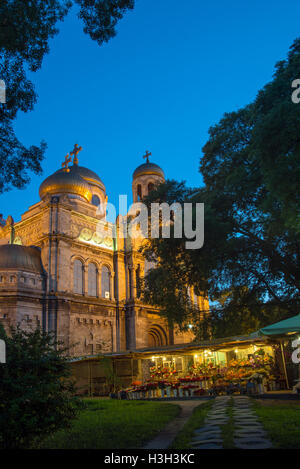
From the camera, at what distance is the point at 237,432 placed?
23.5 feet

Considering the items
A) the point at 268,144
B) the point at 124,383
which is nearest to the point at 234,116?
the point at 268,144

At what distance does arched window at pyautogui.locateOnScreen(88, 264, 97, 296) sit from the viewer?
110 ft

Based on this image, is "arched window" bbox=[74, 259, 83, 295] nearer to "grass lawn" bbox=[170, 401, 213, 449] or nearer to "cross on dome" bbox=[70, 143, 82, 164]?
"cross on dome" bbox=[70, 143, 82, 164]

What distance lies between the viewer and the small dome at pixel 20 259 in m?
30.0

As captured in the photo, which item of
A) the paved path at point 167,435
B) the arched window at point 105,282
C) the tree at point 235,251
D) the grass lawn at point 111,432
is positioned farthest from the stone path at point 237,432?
the arched window at point 105,282

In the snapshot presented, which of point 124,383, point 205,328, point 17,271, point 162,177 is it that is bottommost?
point 124,383

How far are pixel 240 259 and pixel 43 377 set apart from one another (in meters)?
12.7

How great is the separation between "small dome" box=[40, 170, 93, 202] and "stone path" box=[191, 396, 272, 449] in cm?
3107

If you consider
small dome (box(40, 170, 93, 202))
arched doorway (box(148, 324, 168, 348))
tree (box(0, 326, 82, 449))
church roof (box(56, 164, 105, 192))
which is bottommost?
tree (box(0, 326, 82, 449))

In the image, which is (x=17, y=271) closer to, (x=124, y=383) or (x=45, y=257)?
(x=45, y=257)

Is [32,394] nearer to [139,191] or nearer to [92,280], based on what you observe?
[92,280]

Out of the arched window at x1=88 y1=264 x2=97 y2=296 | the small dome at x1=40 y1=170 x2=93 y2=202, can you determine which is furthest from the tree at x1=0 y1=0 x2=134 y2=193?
the small dome at x1=40 y1=170 x2=93 y2=202

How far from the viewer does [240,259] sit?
17828 mm

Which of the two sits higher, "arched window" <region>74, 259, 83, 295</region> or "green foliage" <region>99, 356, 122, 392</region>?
"arched window" <region>74, 259, 83, 295</region>
